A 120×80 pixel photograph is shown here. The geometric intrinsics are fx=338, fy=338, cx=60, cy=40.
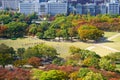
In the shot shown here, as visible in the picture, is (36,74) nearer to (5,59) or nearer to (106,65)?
(5,59)

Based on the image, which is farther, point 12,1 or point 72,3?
point 12,1

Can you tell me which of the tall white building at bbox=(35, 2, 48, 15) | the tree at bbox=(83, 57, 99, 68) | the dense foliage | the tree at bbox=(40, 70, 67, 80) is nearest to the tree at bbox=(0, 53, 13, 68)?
the dense foliage

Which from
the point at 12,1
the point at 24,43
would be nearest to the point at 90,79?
the point at 24,43

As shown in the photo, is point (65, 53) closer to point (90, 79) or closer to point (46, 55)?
point (46, 55)

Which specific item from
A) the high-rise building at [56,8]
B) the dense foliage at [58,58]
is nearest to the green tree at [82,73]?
the dense foliage at [58,58]

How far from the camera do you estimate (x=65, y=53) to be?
31609mm

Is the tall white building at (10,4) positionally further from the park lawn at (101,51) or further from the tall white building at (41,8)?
the park lawn at (101,51)

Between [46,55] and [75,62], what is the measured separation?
11.6 feet

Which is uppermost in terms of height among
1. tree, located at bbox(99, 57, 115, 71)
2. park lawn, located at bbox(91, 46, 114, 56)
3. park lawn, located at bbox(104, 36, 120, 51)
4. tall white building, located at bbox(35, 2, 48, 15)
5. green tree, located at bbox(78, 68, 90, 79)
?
tall white building, located at bbox(35, 2, 48, 15)

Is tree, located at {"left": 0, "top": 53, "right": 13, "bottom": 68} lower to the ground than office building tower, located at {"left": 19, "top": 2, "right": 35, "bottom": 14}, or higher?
lower

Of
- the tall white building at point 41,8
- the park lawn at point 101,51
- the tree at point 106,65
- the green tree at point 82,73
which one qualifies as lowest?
the park lawn at point 101,51

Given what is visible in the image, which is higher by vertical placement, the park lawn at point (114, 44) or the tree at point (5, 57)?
the tree at point (5, 57)

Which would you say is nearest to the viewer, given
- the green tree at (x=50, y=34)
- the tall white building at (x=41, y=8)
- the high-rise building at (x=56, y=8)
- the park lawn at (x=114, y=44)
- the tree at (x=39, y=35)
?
the park lawn at (x=114, y=44)

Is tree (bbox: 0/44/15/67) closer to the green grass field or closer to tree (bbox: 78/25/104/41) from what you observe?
the green grass field
